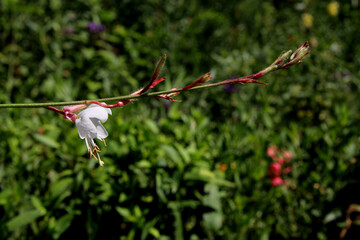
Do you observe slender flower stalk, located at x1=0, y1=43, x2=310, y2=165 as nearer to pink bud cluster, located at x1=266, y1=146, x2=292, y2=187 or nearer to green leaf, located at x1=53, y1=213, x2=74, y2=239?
green leaf, located at x1=53, y1=213, x2=74, y2=239

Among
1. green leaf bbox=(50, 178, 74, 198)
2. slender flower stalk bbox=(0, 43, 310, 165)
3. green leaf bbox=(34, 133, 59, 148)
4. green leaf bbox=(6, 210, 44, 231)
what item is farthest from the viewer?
green leaf bbox=(34, 133, 59, 148)

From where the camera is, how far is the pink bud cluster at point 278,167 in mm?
1849

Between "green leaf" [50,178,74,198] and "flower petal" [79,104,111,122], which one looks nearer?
"flower petal" [79,104,111,122]

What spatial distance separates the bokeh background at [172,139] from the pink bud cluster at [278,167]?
11 mm

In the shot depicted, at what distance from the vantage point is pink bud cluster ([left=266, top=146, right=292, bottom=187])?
1849 millimetres

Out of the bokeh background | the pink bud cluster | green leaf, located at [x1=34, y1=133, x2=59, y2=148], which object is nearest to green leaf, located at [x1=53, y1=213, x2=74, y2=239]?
the bokeh background

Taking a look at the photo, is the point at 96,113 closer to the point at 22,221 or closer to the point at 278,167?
the point at 22,221

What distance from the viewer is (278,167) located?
1.87 meters

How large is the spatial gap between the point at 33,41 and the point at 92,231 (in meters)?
1.95

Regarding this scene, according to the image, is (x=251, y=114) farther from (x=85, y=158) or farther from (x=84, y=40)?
(x=84, y=40)

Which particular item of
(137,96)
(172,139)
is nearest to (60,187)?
(172,139)

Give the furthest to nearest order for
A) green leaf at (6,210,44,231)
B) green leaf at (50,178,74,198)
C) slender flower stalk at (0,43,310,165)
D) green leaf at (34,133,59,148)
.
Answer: green leaf at (34,133,59,148), green leaf at (50,178,74,198), green leaf at (6,210,44,231), slender flower stalk at (0,43,310,165)

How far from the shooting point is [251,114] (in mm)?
2092

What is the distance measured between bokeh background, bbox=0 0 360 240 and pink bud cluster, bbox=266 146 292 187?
0.03 feet
